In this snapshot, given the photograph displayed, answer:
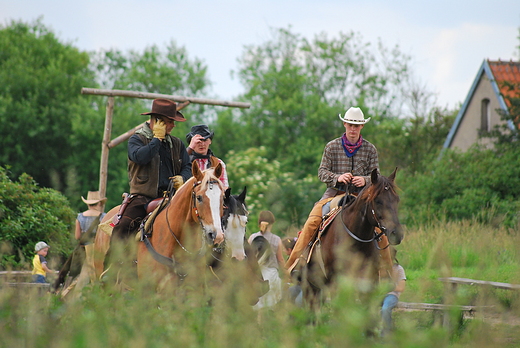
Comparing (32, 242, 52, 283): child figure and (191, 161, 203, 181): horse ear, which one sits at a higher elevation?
(191, 161, 203, 181): horse ear

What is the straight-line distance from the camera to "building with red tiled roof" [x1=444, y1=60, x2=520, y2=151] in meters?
32.1

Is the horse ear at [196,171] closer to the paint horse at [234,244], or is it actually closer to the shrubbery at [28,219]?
the paint horse at [234,244]

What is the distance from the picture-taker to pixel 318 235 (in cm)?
921

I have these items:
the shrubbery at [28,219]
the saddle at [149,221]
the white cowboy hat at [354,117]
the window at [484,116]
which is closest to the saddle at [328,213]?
the white cowboy hat at [354,117]

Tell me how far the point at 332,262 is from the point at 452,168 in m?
16.7

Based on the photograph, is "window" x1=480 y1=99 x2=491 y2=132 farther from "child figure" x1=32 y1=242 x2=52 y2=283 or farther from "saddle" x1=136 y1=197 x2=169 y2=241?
"saddle" x1=136 y1=197 x2=169 y2=241

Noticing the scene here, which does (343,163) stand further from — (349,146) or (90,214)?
(90,214)

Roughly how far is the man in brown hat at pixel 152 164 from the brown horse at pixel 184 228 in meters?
0.52

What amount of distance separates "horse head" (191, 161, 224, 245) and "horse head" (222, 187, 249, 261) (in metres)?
0.58

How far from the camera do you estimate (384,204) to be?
→ 8133mm

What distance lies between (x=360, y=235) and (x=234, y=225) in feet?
5.21

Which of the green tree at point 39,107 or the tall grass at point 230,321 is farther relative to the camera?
the green tree at point 39,107

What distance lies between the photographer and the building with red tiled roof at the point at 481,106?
1265 inches

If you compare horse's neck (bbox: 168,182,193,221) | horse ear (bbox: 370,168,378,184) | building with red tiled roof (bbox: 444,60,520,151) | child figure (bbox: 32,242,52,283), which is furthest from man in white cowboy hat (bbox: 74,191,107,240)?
building with red tiled roof (bbox: 444,60,520,151)
